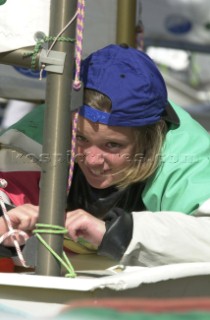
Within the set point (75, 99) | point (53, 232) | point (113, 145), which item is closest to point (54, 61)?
point (75, 99)

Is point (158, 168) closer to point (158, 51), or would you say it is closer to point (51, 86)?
point (51, 86)

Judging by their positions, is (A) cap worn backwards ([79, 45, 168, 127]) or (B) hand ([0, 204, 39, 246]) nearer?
(B) hand ([0, 204, 39, 246])

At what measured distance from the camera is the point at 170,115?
1670 mm

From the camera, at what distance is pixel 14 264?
145 centimetres

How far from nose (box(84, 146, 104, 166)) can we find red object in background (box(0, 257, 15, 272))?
0.82ft

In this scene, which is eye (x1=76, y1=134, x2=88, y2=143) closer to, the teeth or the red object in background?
the teeth

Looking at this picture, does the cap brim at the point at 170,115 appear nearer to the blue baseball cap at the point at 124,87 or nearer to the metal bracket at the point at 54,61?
the blue baseball cap at the point at 124,87

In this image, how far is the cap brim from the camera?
1.65 metres

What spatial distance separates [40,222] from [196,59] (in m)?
6.46

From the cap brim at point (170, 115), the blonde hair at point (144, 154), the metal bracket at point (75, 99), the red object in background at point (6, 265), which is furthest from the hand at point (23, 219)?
the cap brim at point (170, 115)

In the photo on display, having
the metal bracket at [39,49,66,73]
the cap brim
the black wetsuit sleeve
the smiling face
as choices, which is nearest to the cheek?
the smiling face

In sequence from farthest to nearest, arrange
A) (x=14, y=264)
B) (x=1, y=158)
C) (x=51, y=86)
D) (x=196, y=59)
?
(x=196, y=59)
(x=1, y=158)
(x=14, y=264)
(x=51, y=86)

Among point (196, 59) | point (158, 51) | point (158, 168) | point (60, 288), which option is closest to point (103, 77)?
point (158, 168)

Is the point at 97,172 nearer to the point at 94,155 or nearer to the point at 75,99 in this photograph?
the point at 94,155
